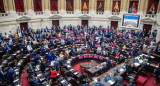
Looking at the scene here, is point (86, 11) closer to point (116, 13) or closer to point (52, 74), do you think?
point (116, 13)

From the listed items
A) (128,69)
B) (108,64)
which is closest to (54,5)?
(108,64)

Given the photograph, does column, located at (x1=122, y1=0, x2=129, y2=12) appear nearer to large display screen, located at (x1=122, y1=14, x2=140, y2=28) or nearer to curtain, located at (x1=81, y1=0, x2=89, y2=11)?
large display screen, located at (x1=122, y1=14, x2=140, y2=28)

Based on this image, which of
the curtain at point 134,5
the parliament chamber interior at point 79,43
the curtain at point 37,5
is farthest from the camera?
the curtain at point 134,5

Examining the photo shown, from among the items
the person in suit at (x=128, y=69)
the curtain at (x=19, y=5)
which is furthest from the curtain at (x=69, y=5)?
the person in suit at (x=128, y=69)

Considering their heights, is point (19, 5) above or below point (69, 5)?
below

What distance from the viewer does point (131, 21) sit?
1035 inches

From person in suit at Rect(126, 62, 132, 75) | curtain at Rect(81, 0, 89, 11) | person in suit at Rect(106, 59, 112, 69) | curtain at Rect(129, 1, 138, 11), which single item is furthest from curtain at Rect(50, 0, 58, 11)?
person in suit at Rect(126, 62, 132, 75)

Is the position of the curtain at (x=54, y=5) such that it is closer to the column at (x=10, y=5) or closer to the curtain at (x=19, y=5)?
the curtain at (x=19, y=5)

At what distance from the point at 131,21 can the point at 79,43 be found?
13581 millimetres

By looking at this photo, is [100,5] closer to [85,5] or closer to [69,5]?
[85,5]

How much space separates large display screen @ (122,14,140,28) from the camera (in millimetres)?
25625

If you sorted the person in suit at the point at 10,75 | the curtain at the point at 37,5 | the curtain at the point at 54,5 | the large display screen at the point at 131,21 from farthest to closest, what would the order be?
the curtain at the point at 54,5
the curtain at the point at 37,5
the large display screen at the point at 131,21
the person in suit at the point at 10,75

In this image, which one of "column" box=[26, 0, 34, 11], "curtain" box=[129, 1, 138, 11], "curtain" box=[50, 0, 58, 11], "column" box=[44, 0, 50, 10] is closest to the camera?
"column" box=[26, 0, 34, 11]

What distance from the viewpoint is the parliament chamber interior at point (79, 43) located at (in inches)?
447
